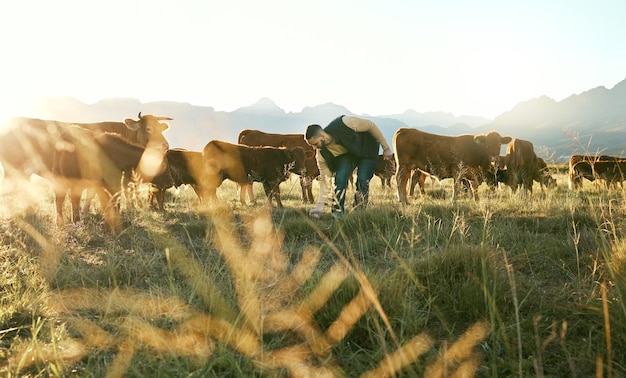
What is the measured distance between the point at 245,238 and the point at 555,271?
11.4 feet

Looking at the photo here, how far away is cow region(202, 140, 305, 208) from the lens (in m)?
10.3

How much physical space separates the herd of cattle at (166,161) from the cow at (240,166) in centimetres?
2

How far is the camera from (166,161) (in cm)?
920

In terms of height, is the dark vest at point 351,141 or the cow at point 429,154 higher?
the dark vest at point 351,141

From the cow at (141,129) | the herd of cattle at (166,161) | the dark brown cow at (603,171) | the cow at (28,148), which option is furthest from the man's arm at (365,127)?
the dark brown cow at (603,171)

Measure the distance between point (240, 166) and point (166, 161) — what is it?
187 centimetres

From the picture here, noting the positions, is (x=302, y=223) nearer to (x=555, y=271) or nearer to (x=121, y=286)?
(x=121, y=286)

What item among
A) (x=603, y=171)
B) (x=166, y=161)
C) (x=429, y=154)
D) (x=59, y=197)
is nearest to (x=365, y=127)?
(x=429, y=154)

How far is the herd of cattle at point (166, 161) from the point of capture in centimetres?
711

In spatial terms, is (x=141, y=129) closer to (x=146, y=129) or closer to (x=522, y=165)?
(x=146, y=129)

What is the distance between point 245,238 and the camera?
5.53 m

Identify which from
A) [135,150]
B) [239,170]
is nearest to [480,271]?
[135,150]

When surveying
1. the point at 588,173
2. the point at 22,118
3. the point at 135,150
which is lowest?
the point at 588,173

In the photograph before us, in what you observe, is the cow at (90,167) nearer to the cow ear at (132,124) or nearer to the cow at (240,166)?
the cow at (240,166)
